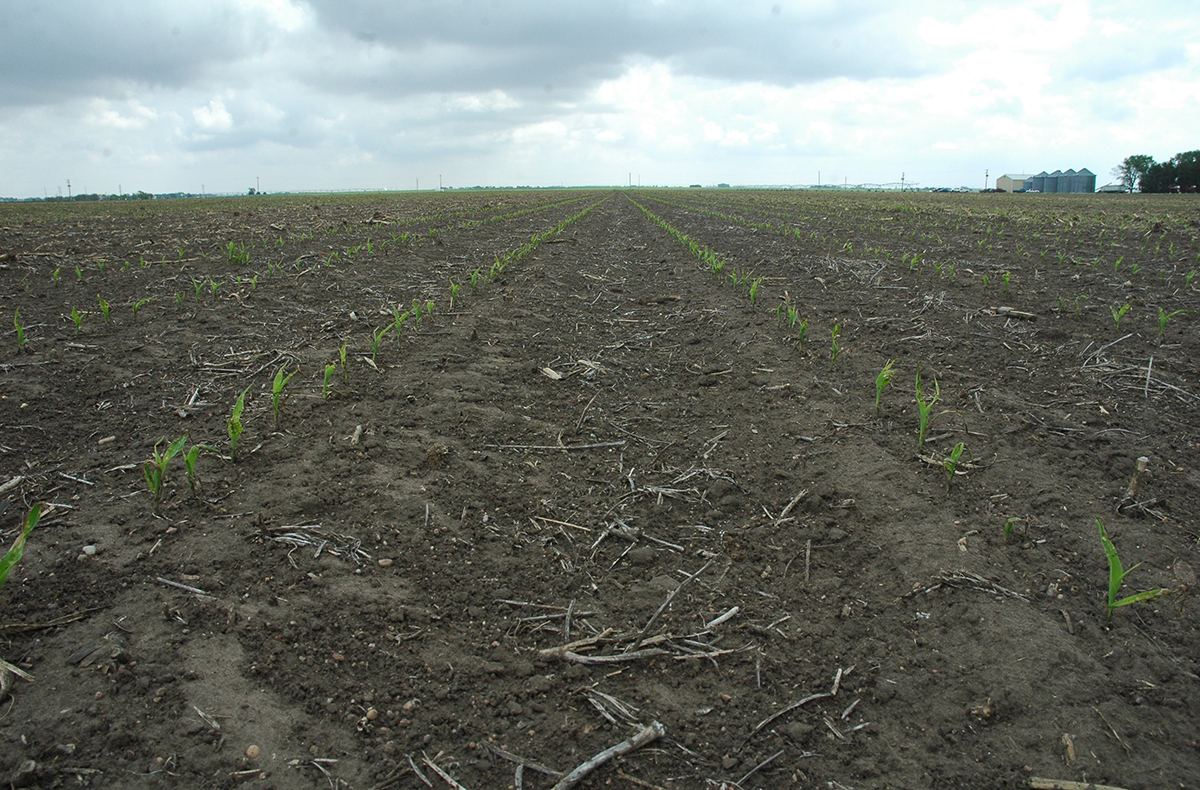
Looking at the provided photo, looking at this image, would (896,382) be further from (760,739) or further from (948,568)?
(760,739)

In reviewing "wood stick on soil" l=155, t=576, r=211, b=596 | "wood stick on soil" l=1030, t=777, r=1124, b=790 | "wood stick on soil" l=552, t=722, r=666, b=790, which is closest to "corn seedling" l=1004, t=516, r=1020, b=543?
"wood stick on soil" l=1030, t=777, r=1124, b=790

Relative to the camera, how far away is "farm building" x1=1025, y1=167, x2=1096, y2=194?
7994cm

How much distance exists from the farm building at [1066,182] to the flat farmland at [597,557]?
323ft

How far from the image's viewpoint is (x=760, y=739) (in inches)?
72.2

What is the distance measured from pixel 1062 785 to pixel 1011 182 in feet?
376

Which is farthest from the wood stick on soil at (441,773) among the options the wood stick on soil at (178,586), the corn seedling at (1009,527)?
the corn seedling at (1009,527)

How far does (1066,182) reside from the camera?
81938mm

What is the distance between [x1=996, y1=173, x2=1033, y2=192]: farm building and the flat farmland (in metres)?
108

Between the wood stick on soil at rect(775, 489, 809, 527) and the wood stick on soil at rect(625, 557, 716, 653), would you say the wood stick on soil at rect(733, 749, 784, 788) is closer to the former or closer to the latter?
the wood stick on soil at rect(625, 557, 716, 653)

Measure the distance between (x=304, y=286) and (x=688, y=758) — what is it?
277 inches

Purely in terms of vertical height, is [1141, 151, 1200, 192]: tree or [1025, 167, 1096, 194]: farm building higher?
[1025, 167, 1096, 194]: farm building

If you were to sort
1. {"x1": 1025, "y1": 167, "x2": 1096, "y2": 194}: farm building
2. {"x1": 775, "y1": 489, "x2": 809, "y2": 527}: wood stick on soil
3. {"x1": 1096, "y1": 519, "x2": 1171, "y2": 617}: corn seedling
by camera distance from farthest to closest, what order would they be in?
{"x1": 1025, "y1": 167, "x2": 1096, "y2": 194}: farm building < {"x1": 775, "y1": 489, "x2": 809, "y2": 527}: wood stick on soil < {"x1": 1096, "y1": 519, "x2": 1171, "y2": 617}: corn seedling

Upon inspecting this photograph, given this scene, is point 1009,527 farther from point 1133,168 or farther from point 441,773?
point 1133,168

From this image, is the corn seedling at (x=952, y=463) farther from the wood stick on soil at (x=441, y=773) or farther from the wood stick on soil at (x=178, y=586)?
the wood stick on soil at (x=178, y=586)
